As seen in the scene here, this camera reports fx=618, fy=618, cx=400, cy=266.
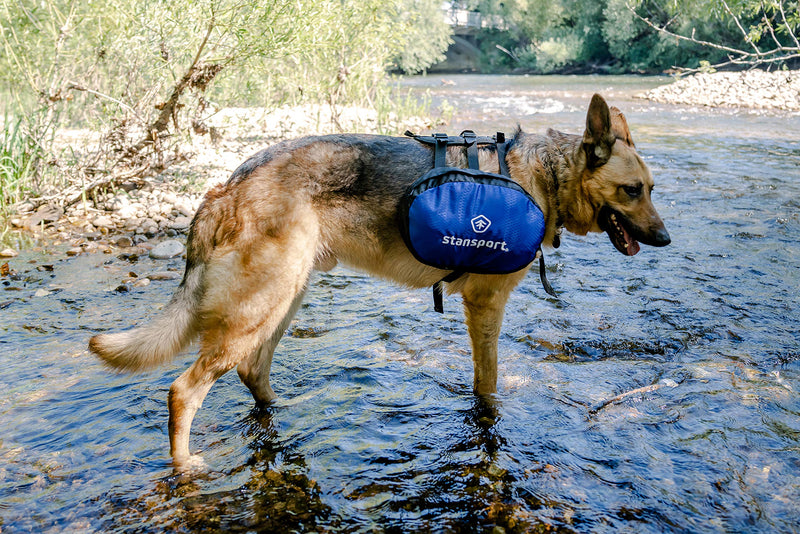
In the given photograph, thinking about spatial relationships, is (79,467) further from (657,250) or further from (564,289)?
(657,250)

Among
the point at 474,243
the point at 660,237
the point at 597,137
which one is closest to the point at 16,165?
the point at 474,243

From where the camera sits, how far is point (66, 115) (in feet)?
35.8

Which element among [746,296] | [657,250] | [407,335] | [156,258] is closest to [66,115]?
[156,258]

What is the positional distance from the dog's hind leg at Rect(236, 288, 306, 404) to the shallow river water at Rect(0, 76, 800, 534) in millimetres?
123

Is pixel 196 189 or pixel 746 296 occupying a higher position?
pixel 196 189

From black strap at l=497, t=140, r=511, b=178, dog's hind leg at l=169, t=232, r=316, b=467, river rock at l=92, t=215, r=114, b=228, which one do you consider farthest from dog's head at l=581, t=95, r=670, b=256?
river rock at l=92, t=215, r=114, b=228

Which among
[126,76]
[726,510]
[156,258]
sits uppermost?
[126,76]

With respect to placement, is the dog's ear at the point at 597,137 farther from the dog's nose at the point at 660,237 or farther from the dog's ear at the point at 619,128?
the dog's nose at the point at 660,237

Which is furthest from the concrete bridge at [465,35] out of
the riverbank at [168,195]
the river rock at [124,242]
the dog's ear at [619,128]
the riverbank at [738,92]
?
the dog's ear at [619,128]

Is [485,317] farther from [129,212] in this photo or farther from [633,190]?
[129,212]

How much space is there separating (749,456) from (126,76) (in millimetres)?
8478

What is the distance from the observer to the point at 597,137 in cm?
406

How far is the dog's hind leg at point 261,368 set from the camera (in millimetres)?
4164

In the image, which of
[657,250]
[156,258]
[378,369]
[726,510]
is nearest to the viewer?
[726,510]
